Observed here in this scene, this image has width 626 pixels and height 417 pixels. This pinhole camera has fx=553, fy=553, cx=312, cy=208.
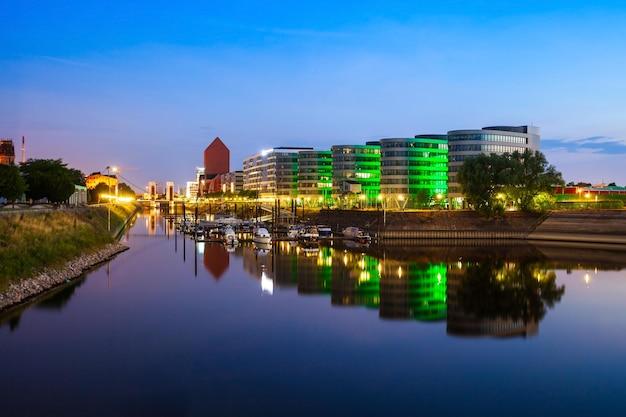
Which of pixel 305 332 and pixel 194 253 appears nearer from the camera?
pixel 305 332

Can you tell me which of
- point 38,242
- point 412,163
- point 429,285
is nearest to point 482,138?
point 412,163

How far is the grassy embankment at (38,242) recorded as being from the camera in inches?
1507

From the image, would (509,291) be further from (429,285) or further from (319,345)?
(319,345)

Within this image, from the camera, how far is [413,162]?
491 feet

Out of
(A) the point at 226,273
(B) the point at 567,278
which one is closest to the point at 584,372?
(B) the point at 567,278

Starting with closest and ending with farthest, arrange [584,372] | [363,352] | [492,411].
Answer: [492,411] < [584,372] < [363,352]

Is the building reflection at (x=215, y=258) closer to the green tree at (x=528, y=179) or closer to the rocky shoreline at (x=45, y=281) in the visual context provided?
the rocky shoreline at (x=45, y=281)

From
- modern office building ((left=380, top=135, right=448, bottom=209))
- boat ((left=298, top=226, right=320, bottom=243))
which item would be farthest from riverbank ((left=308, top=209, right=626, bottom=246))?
modern office building ((left=380, top=135, right=448, bottom=209))

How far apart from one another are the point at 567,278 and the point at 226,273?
35232 millimetres

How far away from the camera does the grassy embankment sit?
38281 millimetres

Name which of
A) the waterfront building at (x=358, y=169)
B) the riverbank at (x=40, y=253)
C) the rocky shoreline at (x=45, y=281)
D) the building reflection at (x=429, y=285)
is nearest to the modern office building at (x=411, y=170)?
the waterfront building at (x=358, y=169)

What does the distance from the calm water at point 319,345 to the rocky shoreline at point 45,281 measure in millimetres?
1037

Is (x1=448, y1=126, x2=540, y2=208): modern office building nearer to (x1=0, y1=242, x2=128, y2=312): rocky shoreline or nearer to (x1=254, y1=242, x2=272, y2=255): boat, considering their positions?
(x1=254, y1=242, x2=272, y2=255): boat

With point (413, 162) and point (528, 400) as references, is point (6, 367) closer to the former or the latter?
point (528, 400)
